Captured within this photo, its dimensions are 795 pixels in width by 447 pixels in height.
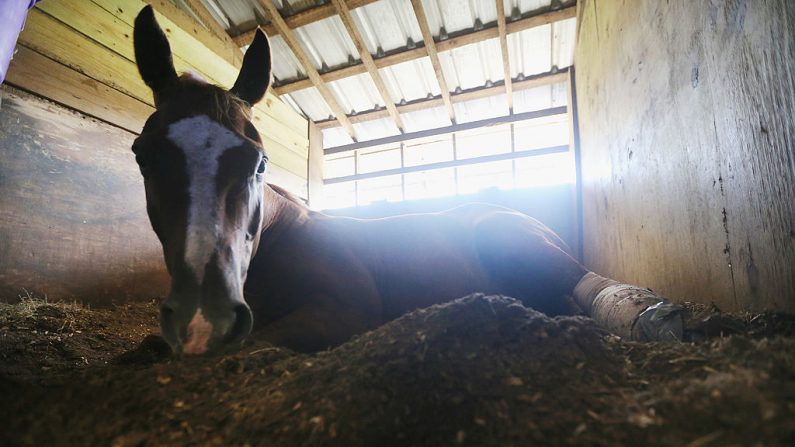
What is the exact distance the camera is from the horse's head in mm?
1156

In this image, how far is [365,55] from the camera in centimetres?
569

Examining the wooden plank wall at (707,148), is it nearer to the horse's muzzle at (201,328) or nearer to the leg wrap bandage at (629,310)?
the leg wrap bandage at (629,310)

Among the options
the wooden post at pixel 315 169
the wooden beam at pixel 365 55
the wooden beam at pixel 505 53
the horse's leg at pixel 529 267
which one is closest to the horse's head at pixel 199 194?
the horse's leg at pixel 529 267

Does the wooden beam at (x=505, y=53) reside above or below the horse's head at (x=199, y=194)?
above

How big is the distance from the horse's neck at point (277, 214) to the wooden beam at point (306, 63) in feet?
12.5

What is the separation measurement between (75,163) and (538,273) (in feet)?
12.5

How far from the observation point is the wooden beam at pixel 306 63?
203 inches

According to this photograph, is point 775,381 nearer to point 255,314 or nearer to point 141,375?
point 141,375

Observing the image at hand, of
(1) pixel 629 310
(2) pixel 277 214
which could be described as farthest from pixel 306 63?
(1) pixel 629 310

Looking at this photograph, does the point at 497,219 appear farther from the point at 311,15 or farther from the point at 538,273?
the point at 311,15

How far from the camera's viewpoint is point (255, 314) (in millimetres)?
2057

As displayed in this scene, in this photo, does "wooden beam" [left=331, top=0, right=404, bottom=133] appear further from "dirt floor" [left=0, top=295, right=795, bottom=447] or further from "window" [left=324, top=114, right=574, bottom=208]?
A: "dirt floor" [left=0, top=295, right=795, bottom=447]

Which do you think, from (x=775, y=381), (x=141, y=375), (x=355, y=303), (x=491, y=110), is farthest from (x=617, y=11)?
(x=491, y=110)

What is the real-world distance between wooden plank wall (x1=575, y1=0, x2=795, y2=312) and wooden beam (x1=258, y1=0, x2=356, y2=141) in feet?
14.1
